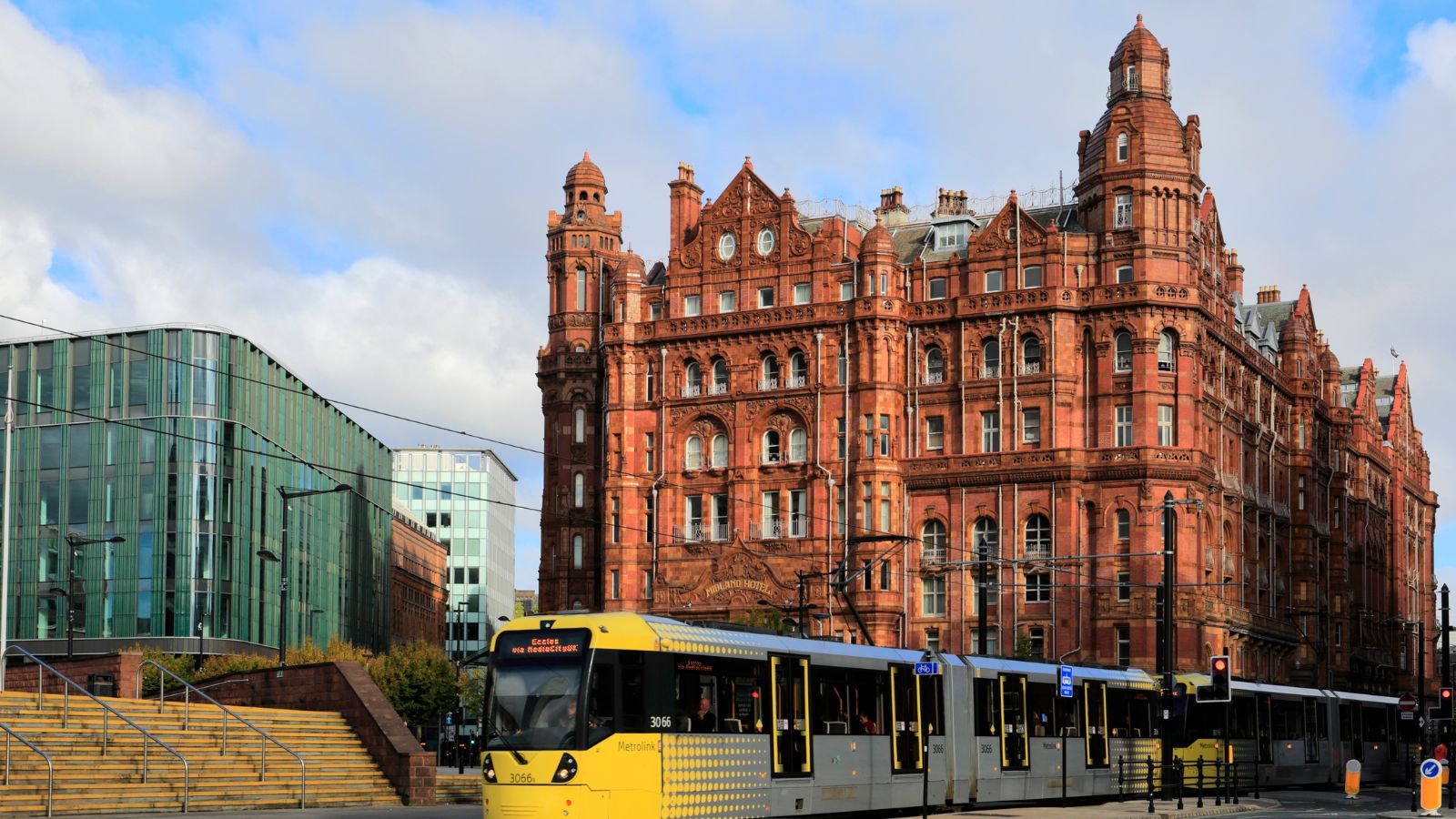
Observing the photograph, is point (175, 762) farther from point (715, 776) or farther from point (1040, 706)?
point (1040, 706)

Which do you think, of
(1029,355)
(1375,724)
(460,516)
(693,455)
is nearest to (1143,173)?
(1029,355)

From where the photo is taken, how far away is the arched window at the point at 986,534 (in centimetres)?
9300

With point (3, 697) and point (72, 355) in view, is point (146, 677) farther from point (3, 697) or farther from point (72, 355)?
point (3, 697)

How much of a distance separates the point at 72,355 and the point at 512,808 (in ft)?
242

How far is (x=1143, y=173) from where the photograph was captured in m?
91.4

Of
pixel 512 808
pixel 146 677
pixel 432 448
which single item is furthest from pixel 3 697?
pixel 432 448

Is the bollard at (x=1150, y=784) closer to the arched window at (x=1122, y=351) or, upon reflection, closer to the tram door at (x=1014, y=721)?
the tram door at (x=1014, y=721)

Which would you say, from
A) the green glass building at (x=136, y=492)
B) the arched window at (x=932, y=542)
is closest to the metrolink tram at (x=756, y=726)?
the arched window at (x=932, y=542)

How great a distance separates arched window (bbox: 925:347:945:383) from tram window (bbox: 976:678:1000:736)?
50595mm

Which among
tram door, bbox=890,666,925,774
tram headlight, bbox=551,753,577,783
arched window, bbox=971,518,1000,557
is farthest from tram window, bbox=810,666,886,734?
arched window, bbox=971,518,1000,557

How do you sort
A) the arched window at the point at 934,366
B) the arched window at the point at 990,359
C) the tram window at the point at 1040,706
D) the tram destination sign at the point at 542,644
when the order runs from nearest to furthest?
the tram destination sign at the point at 542,644
the tram window at the point at 1040,706
the arched window at the point at 990,359
the arched window at the point at 934,366

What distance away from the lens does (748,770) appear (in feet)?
115

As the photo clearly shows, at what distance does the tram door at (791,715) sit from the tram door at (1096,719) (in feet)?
49.7

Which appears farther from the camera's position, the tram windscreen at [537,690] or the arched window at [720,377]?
the arched window at [720,377]
